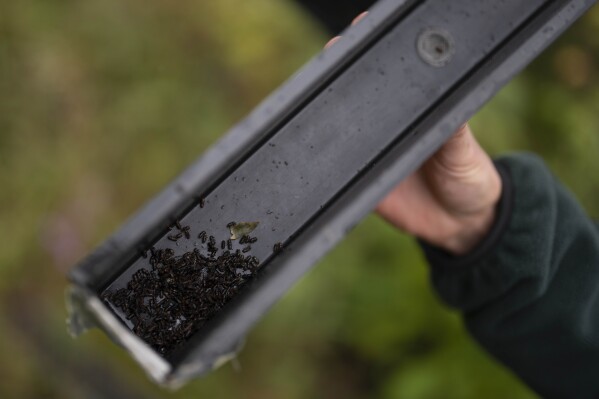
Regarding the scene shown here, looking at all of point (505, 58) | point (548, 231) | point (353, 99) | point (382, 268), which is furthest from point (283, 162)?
point (382, 268)

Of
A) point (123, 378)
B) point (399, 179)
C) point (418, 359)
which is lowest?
point (418, 359)

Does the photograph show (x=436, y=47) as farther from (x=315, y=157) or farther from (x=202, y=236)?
(x=202, y=236)

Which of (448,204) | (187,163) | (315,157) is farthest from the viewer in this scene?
(187,163)

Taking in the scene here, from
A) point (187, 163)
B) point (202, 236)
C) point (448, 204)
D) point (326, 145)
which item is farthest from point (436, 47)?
point (187, 163)

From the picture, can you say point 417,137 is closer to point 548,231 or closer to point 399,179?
point 399,179

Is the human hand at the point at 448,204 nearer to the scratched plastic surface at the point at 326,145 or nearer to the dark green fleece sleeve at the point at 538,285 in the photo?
the dark green fleece sleeve at the point at 538,285

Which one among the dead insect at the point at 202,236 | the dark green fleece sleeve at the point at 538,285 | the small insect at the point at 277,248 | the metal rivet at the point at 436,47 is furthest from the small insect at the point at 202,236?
the dark green fleece sleeve at the point at 538,285

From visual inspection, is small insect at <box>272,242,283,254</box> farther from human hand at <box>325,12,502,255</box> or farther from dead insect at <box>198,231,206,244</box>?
human hand at <box>325,12,502,255</box>
